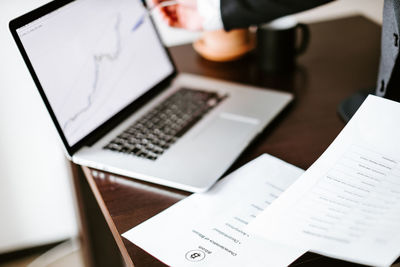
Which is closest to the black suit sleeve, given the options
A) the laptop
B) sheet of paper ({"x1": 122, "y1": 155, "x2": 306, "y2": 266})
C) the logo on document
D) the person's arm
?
the person's arm

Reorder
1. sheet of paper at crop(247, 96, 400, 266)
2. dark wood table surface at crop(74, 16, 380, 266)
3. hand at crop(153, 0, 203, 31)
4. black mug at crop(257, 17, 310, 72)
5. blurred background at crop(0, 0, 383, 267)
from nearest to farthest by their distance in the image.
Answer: sheet of paper at crop(247, 96, 400, 266) → dark wood table surface at crop(74, 16, 380, 266) → hand at crop(153, 0, 203, 31) → black mug at crop(257, 17, 310, 72) → blurred background at crop(0, 0, 383, 267)

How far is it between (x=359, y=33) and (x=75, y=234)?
1095 millimetres

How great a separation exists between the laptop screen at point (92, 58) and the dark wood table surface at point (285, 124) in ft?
0.37

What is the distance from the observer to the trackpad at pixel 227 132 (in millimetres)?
746


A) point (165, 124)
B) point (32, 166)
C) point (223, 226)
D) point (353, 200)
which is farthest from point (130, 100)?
point (32, 166)

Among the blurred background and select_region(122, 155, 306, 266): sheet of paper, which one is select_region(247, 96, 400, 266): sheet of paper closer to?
select_region(122, 155, 306, 266): sheet of paper

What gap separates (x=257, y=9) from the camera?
761 millimetres

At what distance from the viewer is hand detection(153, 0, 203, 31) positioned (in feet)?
2.80

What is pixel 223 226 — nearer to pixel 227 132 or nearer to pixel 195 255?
pixel 195 255

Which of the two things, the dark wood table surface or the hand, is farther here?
the hand

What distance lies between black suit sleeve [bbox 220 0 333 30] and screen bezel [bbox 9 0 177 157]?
0.64ft

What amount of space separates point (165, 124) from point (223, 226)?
27cm

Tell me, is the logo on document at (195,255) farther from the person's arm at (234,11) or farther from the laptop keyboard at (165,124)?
the person's arm at (234,11)

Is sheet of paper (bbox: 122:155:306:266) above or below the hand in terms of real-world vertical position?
below
